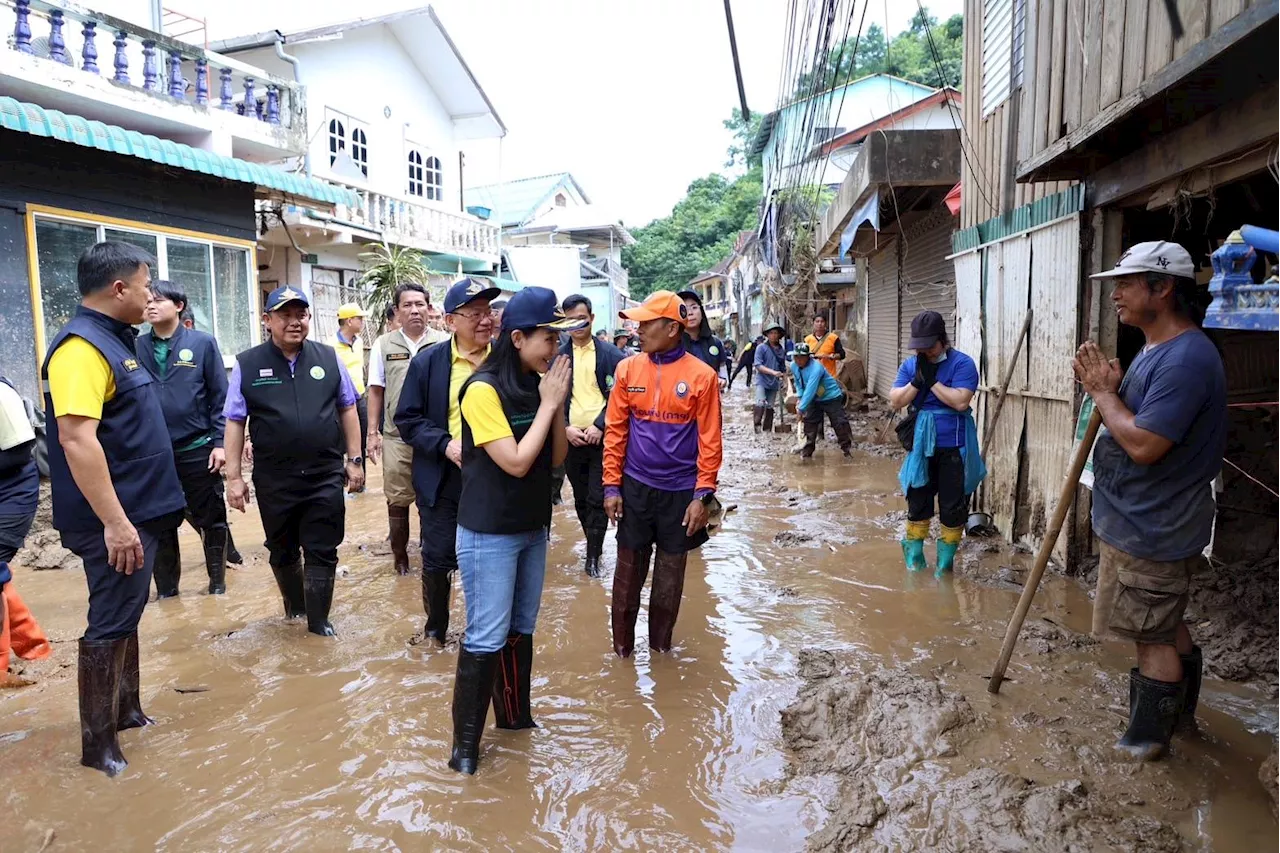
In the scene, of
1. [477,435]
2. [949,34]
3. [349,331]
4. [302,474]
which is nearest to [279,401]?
[302,474]

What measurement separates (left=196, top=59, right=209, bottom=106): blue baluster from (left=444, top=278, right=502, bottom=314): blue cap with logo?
26.7 ft

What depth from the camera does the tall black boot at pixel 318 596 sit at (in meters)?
4.57

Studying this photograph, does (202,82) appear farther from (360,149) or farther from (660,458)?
(660,458)

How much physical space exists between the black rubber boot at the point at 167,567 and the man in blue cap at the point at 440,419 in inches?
80.8

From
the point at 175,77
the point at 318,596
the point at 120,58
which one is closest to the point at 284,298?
the point at 318,596

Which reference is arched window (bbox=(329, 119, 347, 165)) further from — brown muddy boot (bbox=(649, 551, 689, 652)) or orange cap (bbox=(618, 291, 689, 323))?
brown muddy boot (bbox=(649, 551, 689, 652))

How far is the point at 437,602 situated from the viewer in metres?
4.51

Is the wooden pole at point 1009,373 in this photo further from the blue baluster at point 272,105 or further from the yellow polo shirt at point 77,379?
the blue baluster at point 272,105

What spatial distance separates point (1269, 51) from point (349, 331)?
7.12 meters

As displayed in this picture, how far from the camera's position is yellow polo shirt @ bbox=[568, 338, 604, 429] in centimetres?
582

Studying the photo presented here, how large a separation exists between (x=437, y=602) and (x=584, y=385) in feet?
6.51

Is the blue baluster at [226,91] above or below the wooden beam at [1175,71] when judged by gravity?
above

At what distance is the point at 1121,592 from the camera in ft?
10.2

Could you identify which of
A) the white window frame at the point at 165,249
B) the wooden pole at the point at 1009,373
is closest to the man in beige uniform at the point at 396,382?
the white window frame at the point at 165,249
